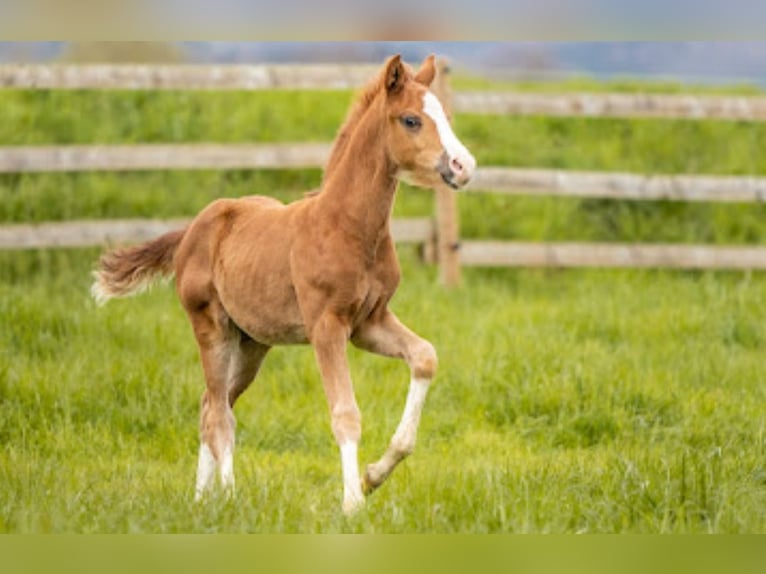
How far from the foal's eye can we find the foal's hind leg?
150cm

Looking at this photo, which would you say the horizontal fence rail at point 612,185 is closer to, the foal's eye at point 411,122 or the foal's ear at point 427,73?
the foal's ear at point 427,73

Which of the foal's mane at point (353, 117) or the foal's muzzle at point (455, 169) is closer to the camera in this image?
the foal's muzzle at point (455, 169)

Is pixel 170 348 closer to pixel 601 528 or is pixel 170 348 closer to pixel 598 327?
pixel 598 327

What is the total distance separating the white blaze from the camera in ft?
17.6

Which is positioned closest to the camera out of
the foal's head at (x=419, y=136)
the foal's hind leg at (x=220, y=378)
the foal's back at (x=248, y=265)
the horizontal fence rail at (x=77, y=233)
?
the foal's head at (x=419, y=136)

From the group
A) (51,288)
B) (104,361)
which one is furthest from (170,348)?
(51,288)

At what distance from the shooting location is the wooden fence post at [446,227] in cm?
1173

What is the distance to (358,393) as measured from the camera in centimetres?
815

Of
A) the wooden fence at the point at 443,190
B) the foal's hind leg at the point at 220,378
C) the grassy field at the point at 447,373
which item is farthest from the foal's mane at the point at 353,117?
the wooden fence at the point at 443,190

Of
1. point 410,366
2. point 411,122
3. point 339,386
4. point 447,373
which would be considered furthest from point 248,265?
point 447,373

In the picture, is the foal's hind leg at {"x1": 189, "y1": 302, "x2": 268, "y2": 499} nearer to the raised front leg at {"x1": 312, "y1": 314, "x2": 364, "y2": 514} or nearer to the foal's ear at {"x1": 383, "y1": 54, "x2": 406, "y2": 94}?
the raised front leg at {"x1": 312, "y1": 314, "x2": 364, "y2": 514}

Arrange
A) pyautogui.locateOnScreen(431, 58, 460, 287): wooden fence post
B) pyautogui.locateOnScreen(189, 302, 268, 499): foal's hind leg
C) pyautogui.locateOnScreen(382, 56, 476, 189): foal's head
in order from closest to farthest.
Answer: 1. pyautogui.locateOnScreen(382, 56, 476, 189): foal's head
2. pyautogui.locateOnScreen(189, 302, 268, 499): foal's hind leg
3. pyautogui.locateOnScreen(431, 58, 460, 287): wooden fence post

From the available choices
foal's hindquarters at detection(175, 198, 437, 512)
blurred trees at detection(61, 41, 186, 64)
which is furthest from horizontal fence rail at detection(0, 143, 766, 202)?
foal's hindquarters at detection(175, 198, 437, 512)

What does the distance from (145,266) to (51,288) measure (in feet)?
12.8
